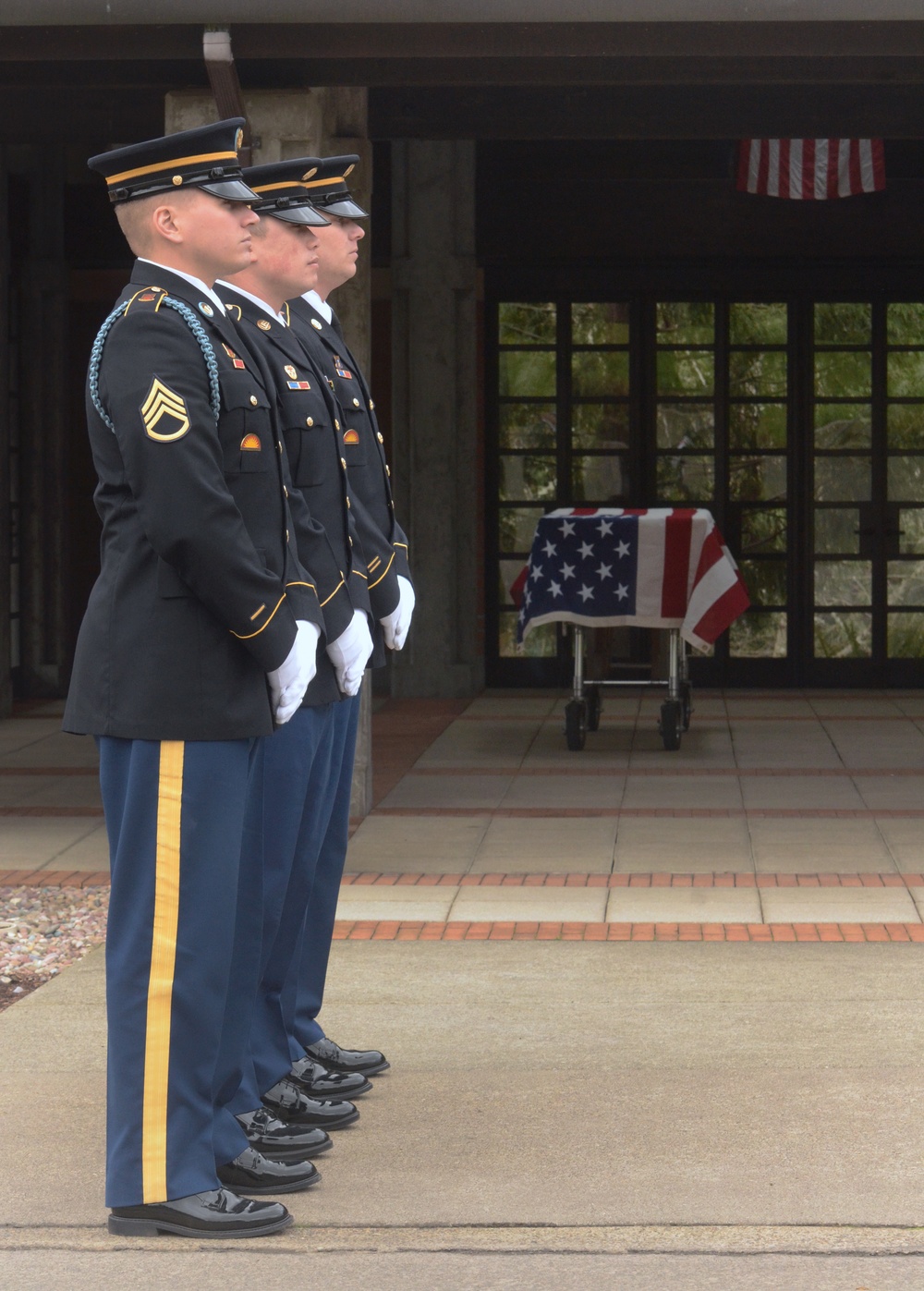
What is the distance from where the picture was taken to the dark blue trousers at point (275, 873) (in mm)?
3729

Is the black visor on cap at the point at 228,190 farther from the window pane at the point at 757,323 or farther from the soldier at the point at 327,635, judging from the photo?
the window pane at the point at 757,323

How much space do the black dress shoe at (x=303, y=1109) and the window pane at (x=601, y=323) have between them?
979 cm

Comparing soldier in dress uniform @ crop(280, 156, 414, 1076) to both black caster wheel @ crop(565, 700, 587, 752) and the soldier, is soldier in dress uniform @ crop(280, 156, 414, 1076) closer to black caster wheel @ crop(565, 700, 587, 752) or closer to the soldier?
the soldier

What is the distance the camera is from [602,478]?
44.2 feet

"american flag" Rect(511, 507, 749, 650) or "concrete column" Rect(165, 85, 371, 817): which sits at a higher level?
"concrete column" Rect(165, 85, 371, 817)

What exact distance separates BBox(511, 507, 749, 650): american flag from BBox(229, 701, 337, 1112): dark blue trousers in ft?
19.7

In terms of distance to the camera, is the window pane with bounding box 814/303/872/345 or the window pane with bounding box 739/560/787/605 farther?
the window pane with bounding box 739/560/787/605

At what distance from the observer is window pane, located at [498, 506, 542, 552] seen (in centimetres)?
1353

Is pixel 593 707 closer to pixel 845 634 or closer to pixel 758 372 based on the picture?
pixel 845 634

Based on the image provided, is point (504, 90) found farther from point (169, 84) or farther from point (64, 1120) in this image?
point (64, 1120)

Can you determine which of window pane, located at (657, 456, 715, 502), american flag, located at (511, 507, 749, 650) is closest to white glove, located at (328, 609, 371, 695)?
american flag, located at (511, 507, 749, 650)

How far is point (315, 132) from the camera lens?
7.50 metres

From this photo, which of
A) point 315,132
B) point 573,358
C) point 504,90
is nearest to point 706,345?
point 573,358

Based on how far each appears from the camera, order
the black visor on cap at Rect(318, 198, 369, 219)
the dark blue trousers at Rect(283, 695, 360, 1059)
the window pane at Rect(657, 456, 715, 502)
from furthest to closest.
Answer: the window pane at Rect(657, 456, 715, 502)
the dark blue trousers at Rect(283, 695, 360, 1059)
the black visor on cap at Rect(318, 198, 369, 219)
